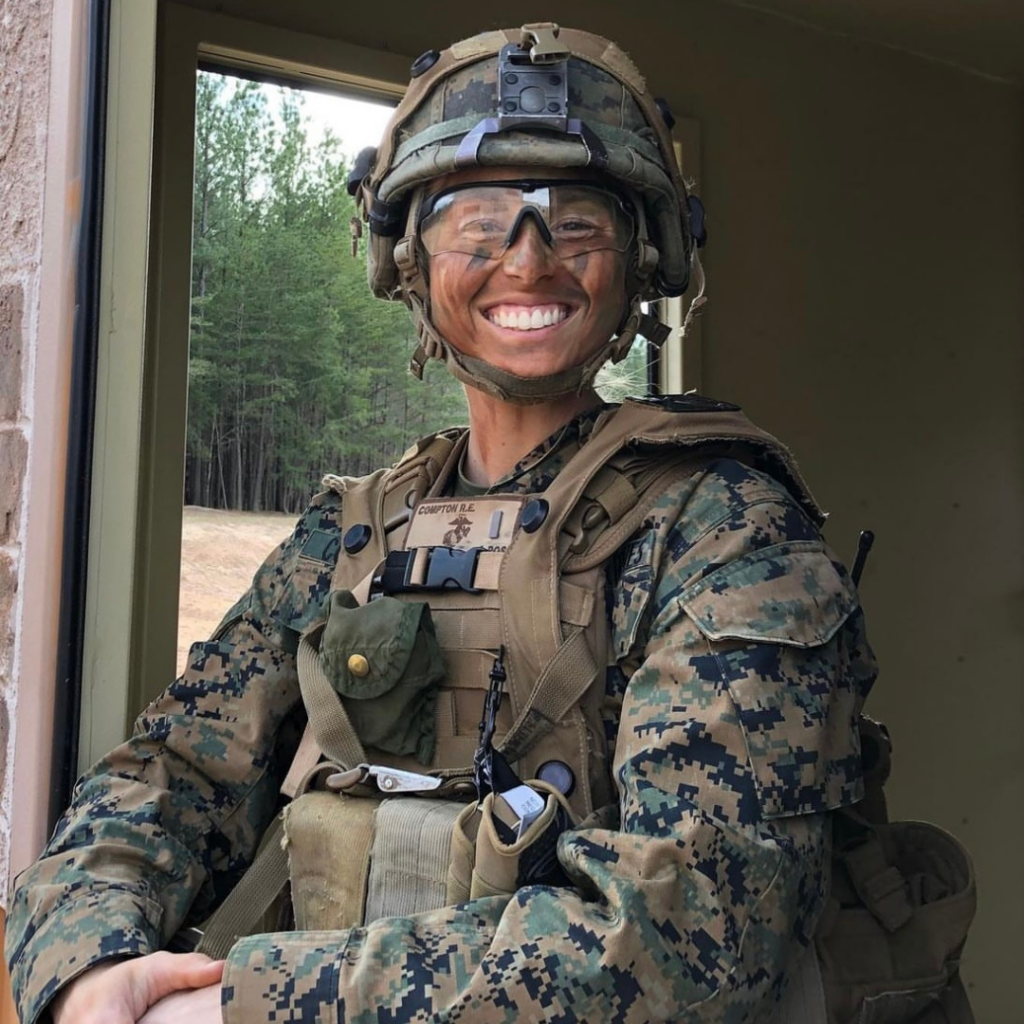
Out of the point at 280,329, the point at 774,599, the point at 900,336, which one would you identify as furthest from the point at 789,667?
the point at 900,336

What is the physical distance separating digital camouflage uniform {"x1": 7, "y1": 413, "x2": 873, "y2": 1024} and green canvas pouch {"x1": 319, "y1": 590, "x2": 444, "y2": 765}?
23 centimetres

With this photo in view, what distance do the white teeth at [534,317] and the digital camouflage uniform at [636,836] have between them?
0.21m

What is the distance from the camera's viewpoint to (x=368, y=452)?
294 centimetres

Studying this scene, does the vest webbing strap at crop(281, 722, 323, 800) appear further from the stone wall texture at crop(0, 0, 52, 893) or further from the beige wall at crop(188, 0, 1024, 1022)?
the beige wall at crop(188, 0, 1024, 1022)

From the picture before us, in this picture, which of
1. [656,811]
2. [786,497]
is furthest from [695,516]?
[656,811]

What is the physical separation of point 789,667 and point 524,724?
1.20 feet

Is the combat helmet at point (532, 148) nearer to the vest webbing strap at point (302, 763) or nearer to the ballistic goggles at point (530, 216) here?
the ballistic goggles at point (530, 216)

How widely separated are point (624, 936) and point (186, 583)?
71.3 inches

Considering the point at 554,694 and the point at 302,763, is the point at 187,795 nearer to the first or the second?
the point at 302,763

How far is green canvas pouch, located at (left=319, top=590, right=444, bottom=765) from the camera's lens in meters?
1.56

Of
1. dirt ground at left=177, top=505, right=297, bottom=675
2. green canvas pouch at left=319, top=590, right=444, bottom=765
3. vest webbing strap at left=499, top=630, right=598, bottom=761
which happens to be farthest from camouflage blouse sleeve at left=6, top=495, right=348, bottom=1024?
dirt ground at left=177, top=505, right=297, bottom=675

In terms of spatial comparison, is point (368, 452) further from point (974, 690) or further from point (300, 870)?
point (974, 690)

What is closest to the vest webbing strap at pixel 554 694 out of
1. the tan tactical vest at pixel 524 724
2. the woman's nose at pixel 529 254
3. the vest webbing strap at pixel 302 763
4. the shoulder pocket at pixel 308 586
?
the tan tactical vest at pixel 524 724

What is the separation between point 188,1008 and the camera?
1312mm
